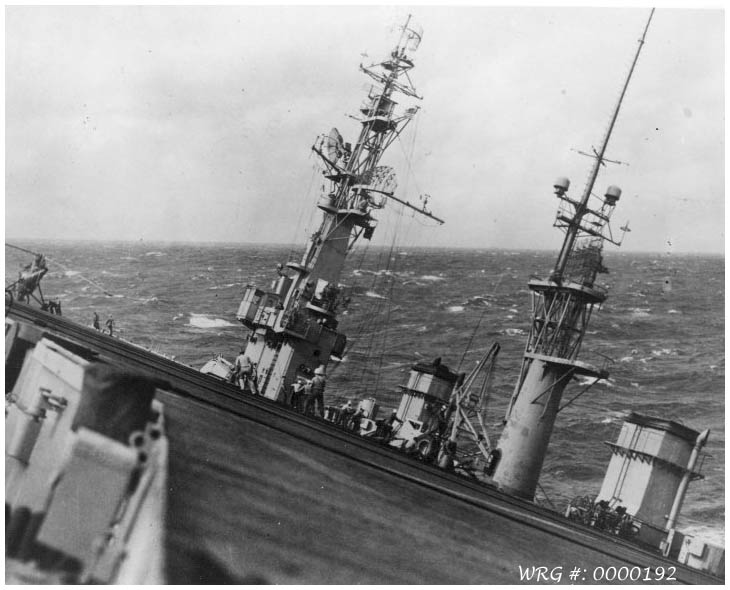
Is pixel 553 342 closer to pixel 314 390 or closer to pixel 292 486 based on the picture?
pixel 314 390

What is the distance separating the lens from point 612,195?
774 inches

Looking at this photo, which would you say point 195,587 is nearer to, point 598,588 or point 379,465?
point 598,588

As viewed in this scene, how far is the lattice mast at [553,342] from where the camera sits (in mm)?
18797

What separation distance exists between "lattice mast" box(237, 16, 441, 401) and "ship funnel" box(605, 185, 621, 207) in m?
7.58

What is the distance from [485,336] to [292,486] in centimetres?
4480

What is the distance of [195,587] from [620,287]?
261ft

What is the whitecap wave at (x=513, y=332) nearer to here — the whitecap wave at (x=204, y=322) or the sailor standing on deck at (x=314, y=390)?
the whitecap wave at (x=204, y=322)

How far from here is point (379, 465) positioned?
33.4ft

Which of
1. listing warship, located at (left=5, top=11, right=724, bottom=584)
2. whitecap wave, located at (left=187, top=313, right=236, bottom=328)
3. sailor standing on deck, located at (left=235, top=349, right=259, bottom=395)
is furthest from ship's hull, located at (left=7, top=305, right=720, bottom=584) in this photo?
whitecap wave, located at (left=187, top=313, right=236, bottom=328)

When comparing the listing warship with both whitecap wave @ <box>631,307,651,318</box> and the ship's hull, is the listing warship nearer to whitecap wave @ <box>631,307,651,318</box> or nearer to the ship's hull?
the ship's hull

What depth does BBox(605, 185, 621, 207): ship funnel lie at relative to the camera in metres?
19.6

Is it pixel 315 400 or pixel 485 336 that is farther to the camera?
pixel 485 336

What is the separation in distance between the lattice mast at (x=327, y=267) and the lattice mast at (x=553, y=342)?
667 cm

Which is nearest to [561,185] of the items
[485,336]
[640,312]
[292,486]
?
[292,486]
